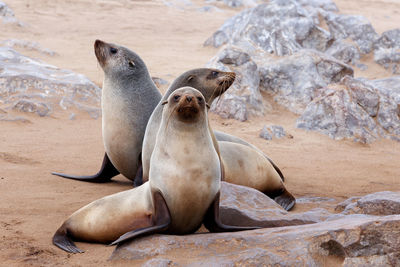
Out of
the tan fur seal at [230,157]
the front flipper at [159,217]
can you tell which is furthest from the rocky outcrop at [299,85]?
the front flipper at [159,217]

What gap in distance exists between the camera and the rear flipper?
468 centimetres

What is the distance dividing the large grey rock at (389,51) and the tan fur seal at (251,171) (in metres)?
7.68

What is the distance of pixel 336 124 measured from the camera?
7676 millimetres

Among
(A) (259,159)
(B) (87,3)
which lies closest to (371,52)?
(A) (259,159)

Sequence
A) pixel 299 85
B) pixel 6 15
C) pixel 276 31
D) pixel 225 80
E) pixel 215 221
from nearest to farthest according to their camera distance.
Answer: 1. pixel 215 221
2. pixel 225 80
3. pixel 299 85
4. pixel 276 31
5. pixel 6 15

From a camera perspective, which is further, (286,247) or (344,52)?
(344,52)

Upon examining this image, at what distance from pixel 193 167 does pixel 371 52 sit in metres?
10.3

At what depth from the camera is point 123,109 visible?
213 inches

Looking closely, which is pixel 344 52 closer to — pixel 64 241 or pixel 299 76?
pixel 299 76

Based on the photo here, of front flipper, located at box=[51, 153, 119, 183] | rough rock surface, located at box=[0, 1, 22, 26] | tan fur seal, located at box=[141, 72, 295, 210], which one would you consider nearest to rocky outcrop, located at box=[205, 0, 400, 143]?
tan fur seal, located at box=[141, 72, 295, 210]

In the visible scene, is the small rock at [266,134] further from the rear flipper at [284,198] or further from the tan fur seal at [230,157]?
the rear flipper at [284,198]

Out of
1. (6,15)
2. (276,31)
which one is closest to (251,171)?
(276,31)

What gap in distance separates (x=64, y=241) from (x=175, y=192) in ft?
2.40

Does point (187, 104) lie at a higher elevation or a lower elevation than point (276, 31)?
higher
